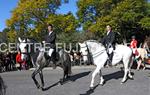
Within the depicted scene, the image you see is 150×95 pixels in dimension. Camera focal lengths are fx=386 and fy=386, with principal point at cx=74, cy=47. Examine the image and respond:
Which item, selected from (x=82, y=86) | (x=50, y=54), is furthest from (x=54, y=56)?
(x=82, y=86)

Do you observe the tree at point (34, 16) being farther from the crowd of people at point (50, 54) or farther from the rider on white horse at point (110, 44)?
the rider on white horse at point (110, 44)

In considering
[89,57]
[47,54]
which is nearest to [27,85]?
[47,54]

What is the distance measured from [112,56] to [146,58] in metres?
6.87

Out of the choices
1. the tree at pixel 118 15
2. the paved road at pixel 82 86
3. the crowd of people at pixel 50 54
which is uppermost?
the tree at pixel 118 15

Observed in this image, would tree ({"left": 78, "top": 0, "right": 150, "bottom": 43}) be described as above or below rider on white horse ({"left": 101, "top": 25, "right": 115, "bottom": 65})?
above

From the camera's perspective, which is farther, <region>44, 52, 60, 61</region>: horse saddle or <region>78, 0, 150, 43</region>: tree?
<region>78, 0, 150, 43</region>: tree

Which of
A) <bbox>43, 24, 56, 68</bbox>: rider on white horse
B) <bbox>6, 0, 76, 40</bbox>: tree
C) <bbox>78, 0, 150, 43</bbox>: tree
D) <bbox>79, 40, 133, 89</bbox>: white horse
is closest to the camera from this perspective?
<bbox>79, 40, 133, 89</bbox>: white horse

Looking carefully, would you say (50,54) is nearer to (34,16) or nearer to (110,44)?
(110,44)

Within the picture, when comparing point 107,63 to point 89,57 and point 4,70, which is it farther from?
point 4,70

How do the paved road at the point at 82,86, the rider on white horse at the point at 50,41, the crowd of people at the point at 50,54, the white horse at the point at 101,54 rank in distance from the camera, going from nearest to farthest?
1. the paved road at the point at 82,86
2. the white horse at the point at 101,54
3. the rider on white horse at the point at 50,41
4. the crowd of people at the point at 50,54

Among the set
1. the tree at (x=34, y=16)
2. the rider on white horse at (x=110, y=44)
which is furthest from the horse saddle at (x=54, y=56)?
the tree at (x=34, y=16)

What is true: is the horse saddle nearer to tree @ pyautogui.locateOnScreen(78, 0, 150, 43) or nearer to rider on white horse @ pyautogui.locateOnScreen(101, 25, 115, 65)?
rider on white horse @ pyautogui.locateOnScreen(101, 25, 115, 65)

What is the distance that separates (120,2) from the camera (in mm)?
45812

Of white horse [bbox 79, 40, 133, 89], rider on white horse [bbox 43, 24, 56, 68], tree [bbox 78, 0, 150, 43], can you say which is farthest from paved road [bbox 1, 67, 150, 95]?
tree [bbox 78, 0, 150, 43]
